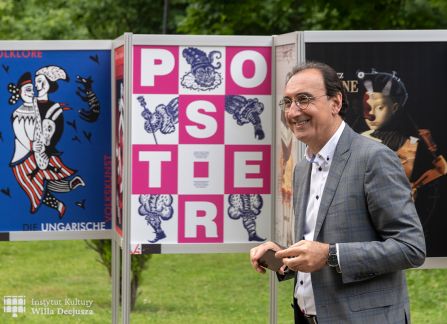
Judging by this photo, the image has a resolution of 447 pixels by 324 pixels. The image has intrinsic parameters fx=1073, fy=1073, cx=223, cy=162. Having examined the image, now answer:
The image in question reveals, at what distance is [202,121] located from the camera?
6199 millimetres

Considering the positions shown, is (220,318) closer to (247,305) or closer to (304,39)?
(247,305)

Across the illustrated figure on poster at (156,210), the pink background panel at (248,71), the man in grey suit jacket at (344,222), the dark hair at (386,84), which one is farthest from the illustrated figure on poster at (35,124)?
the man in grey suit jacket at (344,222)

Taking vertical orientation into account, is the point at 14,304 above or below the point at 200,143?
below

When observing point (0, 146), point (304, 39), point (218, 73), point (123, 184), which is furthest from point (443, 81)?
point (0, 146)

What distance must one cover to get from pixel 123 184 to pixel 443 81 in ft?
6.19

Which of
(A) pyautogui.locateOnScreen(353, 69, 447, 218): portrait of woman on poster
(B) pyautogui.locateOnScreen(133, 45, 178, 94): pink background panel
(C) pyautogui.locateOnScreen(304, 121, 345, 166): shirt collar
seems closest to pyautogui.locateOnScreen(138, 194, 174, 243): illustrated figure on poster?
(B) pyautogui.locateOnScreen(133, 45, 178, 94): pink background panel

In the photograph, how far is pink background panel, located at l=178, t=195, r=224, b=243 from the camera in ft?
20.4

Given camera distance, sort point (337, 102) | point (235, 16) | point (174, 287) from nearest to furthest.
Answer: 1. point (337, 102)
2. point (174, 287)
3. point (235, 16)

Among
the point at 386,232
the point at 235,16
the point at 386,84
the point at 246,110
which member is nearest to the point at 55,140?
the point at 246,110

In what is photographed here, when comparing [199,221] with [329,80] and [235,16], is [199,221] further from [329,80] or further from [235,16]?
[235,16]

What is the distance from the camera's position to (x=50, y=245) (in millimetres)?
16953

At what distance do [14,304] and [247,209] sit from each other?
194 cm

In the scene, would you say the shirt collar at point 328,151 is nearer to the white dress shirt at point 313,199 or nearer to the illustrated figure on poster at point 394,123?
the white dress shirt at point 313,199

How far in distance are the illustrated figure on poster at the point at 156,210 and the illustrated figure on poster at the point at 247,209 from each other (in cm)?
36
